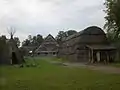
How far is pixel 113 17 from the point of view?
133ft

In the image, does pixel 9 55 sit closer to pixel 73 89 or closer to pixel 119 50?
pixel 119 50

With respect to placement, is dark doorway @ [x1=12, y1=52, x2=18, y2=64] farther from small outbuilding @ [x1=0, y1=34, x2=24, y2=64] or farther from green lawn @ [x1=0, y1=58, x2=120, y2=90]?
green lawn @ [x1=0, y1=58, x2=120, y2=90]

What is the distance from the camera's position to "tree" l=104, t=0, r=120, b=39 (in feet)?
128

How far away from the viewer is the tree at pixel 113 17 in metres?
39.0

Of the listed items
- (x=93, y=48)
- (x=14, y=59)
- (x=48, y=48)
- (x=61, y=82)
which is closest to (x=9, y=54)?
(x=14, y=59)

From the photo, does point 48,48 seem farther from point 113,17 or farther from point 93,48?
point 113,17

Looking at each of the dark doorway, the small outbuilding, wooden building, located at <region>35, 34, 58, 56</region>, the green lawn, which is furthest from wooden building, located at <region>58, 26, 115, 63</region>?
wooden building, located at <region>35, 34, 58, 56</region>

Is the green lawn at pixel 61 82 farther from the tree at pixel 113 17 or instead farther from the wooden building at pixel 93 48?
the wooden building at pixel 93 48

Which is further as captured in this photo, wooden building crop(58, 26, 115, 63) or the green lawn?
wooden building crop(58, 26, 115, 63)

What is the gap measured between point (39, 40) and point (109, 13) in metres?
113

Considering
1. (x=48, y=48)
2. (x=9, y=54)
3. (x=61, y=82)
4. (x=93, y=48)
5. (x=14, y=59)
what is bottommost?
(x=61, y=82)

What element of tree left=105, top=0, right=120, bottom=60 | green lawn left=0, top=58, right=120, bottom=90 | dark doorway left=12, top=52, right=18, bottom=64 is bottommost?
green lawn left=0, top=58, right=120, bottom=90

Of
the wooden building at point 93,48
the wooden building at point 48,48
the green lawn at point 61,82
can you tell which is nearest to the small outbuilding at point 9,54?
the wooden building at point 93,48

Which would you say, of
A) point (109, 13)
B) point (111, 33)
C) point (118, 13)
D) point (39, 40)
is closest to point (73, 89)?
point (118, 13)
